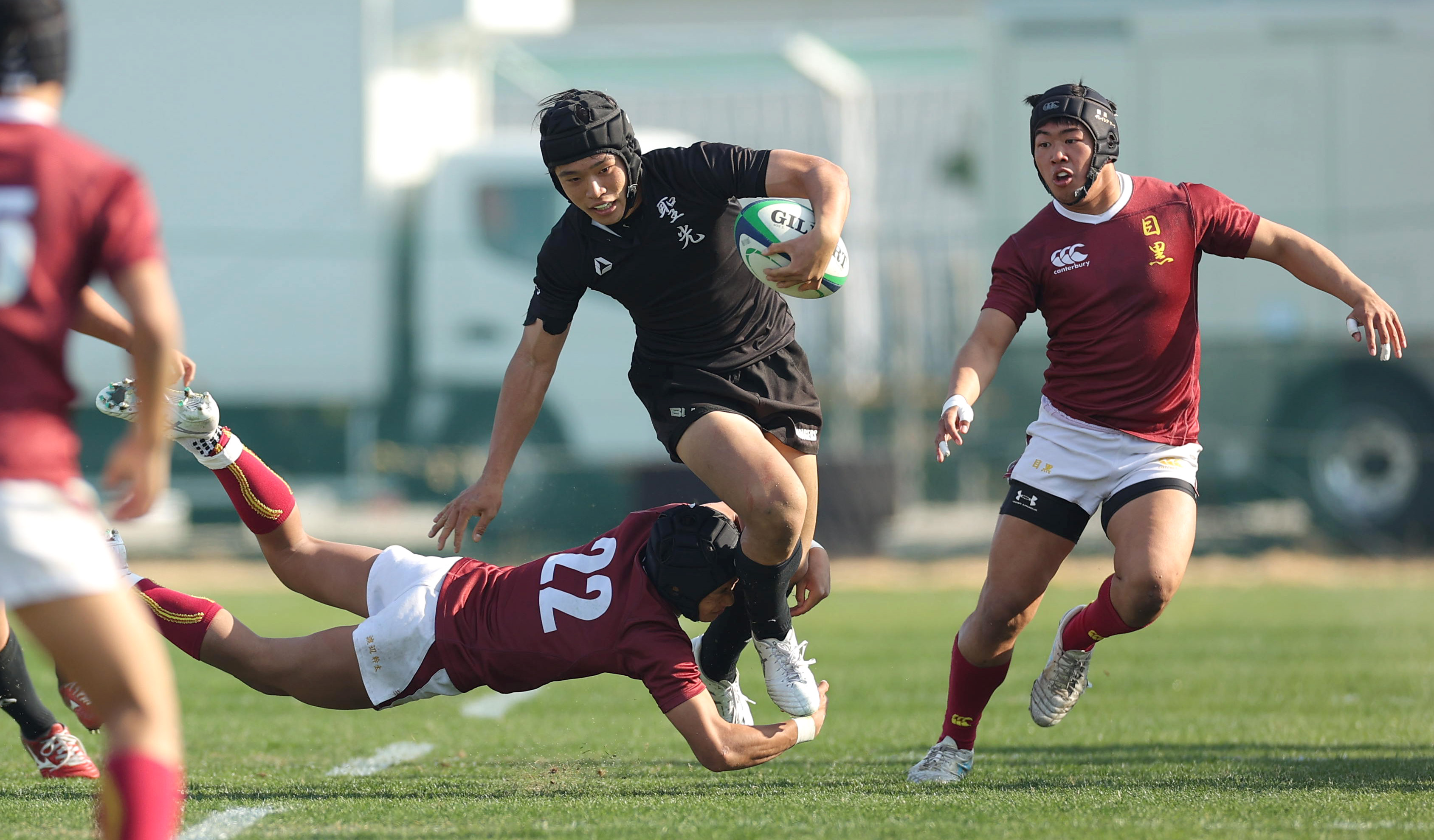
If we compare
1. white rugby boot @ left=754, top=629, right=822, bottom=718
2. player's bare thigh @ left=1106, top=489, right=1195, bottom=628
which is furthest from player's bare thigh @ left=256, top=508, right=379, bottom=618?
player's bare thigh @ left=1106, top=489, right=1195, bottom=628

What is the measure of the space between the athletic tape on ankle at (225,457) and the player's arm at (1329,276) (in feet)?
11.7

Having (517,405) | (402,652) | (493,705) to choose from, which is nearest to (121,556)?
(402,652)

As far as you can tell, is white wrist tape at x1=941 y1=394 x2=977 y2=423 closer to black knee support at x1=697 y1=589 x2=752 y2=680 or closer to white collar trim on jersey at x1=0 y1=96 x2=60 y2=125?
black knee support at x1=697 y1=589 x2=752 y2=680

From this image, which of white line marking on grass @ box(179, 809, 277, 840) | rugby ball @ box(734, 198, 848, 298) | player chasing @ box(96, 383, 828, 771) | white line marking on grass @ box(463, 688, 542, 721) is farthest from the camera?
white line marking on grass @ box(463, 688, 542, 721)

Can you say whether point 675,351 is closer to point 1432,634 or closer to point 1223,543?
point 1432,634

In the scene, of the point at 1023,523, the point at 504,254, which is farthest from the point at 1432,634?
the point at 504,254

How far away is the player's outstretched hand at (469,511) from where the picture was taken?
16.5ft

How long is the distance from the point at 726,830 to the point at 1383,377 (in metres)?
11.6

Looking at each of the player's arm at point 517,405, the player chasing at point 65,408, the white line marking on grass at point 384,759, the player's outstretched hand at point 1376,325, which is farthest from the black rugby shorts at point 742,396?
the player chasing at point 65,408

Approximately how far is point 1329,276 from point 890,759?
227 cm

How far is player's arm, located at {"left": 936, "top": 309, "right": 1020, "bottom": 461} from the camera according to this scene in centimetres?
439

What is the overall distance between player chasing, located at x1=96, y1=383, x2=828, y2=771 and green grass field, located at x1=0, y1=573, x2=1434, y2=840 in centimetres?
29

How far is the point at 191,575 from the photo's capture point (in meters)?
13.8

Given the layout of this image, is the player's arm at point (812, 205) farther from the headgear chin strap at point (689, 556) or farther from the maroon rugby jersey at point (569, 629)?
the maroon rugby jersey at point (569, 629)
